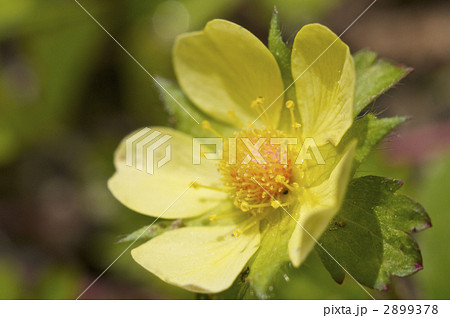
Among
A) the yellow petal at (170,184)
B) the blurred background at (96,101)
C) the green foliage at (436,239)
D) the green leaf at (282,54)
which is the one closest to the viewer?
the green leaf at (282,54)

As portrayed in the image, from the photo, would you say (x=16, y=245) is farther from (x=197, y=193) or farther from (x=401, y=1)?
(x=401, y=1)

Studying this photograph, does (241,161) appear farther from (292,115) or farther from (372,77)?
(372,77)

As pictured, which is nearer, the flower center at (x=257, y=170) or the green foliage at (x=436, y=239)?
the flower center at (x=257, y=170)

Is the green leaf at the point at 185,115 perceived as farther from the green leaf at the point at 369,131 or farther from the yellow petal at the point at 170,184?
the green leaf at the point at 369,131

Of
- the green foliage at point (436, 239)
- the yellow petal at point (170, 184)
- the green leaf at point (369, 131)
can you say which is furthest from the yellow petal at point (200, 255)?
the green foliage at point (436, 239)

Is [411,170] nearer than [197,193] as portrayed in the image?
No

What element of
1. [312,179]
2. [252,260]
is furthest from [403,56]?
[252,260]
